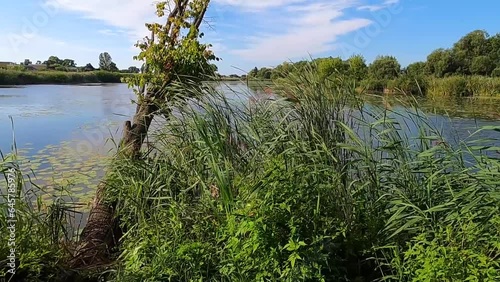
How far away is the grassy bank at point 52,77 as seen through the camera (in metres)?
22.6

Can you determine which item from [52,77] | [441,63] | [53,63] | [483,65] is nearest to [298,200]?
[53,63]

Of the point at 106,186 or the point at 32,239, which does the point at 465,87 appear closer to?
the point at 106,186

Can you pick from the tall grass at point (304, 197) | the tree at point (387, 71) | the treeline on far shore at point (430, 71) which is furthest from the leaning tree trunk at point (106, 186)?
the tree at point (387, 71)

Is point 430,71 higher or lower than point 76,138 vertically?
higher

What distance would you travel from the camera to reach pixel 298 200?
1.81m

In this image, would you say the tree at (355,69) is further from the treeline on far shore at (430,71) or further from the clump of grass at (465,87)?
the clump of grass at (465,87)

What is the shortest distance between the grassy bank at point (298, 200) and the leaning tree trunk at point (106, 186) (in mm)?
160

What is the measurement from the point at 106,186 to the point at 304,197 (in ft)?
5.27

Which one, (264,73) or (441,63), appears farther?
(441,63)

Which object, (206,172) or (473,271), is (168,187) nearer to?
(206,172)

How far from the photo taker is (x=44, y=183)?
14.4 feet

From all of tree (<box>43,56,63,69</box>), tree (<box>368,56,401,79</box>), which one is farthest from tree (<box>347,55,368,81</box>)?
tree (<box>43,56,63,69</box>)

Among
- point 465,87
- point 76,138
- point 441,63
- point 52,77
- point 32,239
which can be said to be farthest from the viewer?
point 52,77

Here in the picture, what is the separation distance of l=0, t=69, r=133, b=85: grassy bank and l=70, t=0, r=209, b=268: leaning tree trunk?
1719cm
